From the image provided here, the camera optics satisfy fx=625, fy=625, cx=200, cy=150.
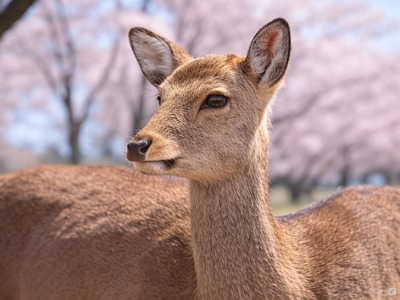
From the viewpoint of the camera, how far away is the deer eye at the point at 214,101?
3.69 m

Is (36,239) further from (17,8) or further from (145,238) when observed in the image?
(17,8)

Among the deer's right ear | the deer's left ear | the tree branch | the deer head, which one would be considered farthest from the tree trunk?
the deer's left ear

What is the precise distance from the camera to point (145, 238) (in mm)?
4539

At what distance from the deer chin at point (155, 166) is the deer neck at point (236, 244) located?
35 centimetres

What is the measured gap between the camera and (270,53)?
3.81 meters

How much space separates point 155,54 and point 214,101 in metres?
0.91

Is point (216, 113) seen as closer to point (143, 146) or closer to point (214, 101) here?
point (214, 101)

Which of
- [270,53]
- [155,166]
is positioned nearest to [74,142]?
[270,53]

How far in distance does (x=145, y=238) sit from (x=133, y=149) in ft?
4.51

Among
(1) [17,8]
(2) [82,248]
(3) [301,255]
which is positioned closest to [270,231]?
(3) [301,255]

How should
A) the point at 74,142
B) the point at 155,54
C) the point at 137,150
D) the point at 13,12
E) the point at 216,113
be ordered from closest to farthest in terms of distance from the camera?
1. the point at 137,150
2. the point at 216,113
3. the point at 155,54
4. the point at 13,12
5. the point at 74,142

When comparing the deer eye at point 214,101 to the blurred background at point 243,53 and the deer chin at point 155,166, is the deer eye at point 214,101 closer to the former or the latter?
the deer chin at point 155,166

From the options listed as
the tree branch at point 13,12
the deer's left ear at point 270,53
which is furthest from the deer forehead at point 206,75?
the tree branch at point 13,12

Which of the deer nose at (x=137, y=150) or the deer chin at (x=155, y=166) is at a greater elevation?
the deer nose at (x=137, y=150)
